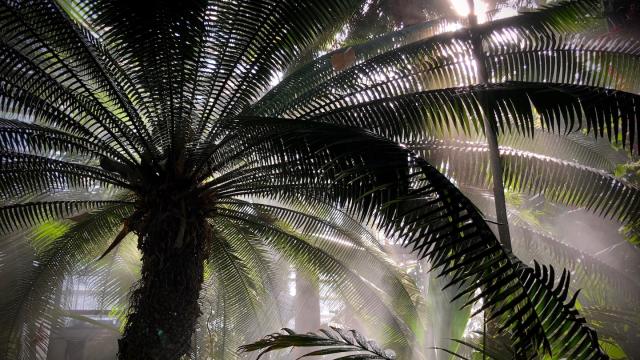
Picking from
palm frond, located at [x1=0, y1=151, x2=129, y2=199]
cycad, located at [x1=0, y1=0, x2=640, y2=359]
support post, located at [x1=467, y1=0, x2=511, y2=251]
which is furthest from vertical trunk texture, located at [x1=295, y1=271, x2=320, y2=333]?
support post, located at [x1=467, y1=0, x2=511, y2=251]

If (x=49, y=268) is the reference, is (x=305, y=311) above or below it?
below

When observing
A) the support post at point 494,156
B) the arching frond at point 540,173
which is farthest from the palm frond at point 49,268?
the support post at point 494,156

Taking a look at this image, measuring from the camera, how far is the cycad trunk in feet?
14.8

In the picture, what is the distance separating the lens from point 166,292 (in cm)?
466

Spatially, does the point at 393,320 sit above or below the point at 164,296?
below

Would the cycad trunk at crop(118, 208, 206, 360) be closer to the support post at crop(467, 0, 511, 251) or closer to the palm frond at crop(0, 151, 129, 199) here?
the palm frond at crop(0, 151, 129, 199)

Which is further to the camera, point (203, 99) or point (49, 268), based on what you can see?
point (49, 268)

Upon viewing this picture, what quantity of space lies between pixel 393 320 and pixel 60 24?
217 inches

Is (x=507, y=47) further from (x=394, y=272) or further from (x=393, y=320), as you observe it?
(x=393, y=320)

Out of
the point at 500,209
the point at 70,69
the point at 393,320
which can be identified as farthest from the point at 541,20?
the point at 70,69

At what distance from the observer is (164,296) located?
4.64 meters

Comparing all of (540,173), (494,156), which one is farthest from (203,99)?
(540,173)

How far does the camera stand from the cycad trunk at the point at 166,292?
4500mm

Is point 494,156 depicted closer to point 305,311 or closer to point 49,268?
point 49,268
